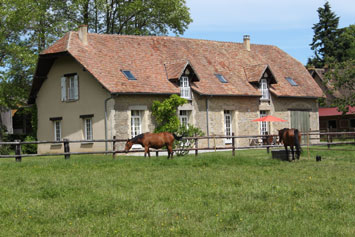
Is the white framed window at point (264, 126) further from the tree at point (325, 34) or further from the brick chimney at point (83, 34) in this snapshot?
the tree at point (325, 34)

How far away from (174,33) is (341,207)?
116 feet

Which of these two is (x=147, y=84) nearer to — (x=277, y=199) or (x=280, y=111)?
(x=280, y=111)

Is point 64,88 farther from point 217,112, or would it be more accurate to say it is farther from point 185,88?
point 217,112

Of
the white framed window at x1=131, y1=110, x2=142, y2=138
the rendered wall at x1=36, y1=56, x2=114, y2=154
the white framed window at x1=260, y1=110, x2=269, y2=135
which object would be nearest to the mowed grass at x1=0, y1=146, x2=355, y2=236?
the rendered wall at x1=36, y1=56, x2=114, y2=154

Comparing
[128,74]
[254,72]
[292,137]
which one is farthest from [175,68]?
[292,137]

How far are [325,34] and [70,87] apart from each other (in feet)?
133

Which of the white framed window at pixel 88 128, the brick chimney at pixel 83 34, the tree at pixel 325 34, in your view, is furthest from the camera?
the tree at pixel 325 34

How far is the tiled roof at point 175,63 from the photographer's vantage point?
92.5ft

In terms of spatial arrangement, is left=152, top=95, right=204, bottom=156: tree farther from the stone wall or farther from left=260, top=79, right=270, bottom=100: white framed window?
left=260, top=79, right=270, bottom=100: white framed window

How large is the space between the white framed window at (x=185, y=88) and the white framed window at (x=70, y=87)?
5.77 meters

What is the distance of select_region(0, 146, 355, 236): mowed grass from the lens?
25.6 feet

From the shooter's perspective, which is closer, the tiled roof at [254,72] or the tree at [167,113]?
the tree at [167,113]

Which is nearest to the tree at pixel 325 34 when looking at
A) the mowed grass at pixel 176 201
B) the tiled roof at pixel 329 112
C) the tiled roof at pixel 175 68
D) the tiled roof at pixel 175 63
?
the tiled roof at pixel 329 112

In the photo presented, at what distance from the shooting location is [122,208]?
30.7 ft
